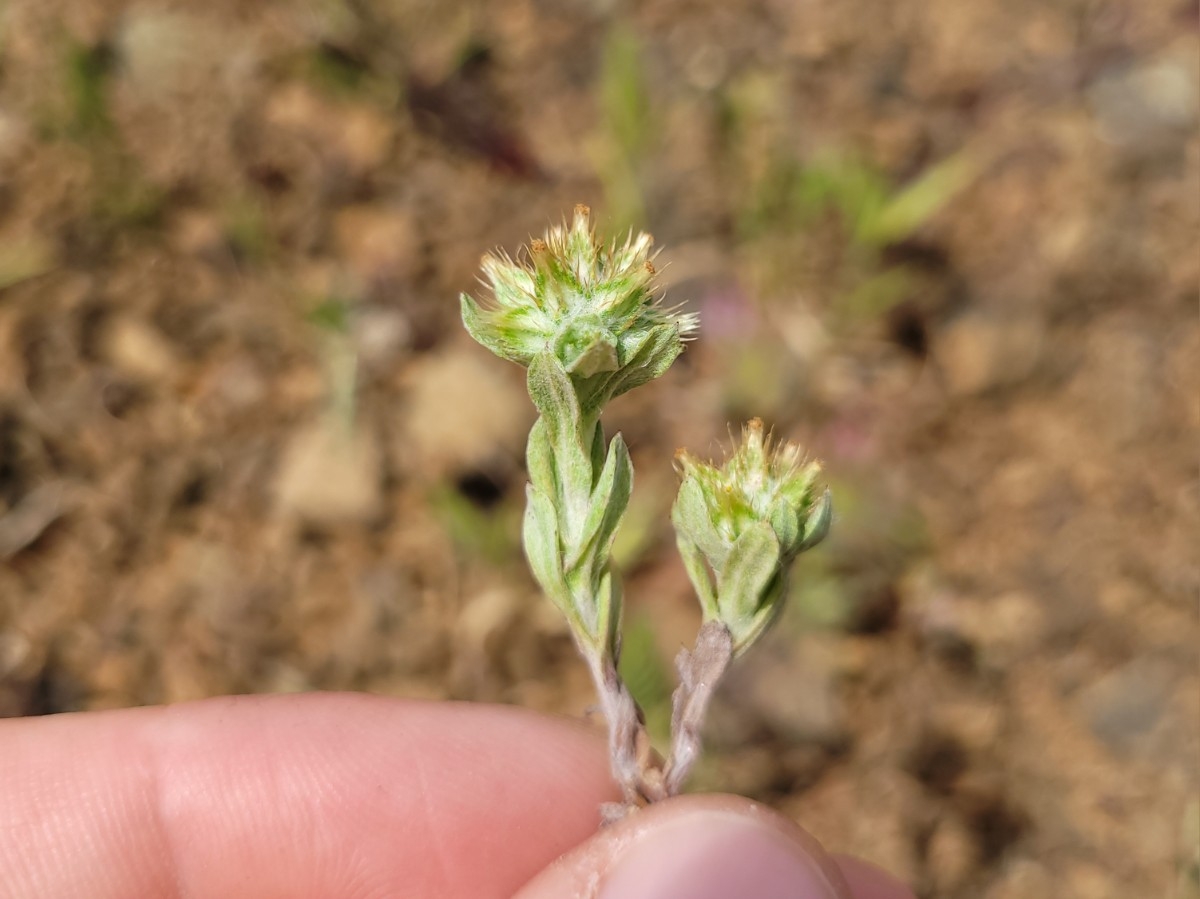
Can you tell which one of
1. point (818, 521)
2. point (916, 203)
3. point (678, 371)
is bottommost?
point (818, 521)

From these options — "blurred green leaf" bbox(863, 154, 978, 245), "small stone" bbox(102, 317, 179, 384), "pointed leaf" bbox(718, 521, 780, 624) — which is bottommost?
"pointed leaf" bbox(718, 521, 780, 624)

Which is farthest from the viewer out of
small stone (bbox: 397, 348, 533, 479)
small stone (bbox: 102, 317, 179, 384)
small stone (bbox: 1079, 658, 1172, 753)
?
small stone (bbox: 102, 317, 179, 384)

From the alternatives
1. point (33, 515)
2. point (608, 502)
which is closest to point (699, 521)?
point (608, 502)

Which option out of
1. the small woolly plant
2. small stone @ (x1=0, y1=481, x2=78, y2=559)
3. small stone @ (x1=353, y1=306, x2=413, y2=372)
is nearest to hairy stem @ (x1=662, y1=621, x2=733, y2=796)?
the small woolly plant

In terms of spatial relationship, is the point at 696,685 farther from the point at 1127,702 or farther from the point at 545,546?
the point at 1127,702

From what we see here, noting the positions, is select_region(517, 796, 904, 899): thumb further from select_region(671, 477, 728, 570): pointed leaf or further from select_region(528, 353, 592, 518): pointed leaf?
select_region(528, 353, 592, 518): pointed leaf

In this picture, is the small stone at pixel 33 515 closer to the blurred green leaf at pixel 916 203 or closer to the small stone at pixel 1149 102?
the blurred green leaf at pixel 916 203
